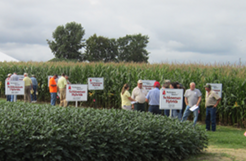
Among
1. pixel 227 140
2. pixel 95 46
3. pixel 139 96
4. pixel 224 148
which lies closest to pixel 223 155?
pixel 224 148

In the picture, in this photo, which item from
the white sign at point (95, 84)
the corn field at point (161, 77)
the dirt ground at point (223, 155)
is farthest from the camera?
the white sign at point (95, 84)

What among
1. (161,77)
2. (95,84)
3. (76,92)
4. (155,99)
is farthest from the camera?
(95,84)

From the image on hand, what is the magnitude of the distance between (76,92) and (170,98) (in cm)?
574

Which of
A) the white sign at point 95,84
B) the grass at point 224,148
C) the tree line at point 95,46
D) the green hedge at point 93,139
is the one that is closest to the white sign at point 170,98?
the grass at point 224,148

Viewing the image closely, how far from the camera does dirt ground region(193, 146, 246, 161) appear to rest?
778cm

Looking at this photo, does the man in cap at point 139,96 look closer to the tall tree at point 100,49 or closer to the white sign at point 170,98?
the white sign at point 170,98

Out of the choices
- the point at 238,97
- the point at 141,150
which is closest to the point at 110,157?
the point at 141,150

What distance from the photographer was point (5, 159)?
5.88 meters

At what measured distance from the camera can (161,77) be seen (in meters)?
16.5

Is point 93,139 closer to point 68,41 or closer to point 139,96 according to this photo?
point 139,96

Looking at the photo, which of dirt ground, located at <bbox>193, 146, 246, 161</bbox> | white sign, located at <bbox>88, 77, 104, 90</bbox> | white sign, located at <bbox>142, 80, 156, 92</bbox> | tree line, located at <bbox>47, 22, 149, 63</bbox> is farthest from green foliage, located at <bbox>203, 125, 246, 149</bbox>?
tree line, located at <bbox>47, 22, 149, 63</bbox>

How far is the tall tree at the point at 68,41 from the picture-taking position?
2493 inches

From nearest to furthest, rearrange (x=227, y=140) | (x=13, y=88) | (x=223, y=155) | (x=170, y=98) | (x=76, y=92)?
(x=223, y=155) < (x=227, y=140) < (x=170, y=98) < (x=76, y=92) < (x=13, y=88)

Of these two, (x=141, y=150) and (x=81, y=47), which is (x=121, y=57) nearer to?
(x=81, y=47)
